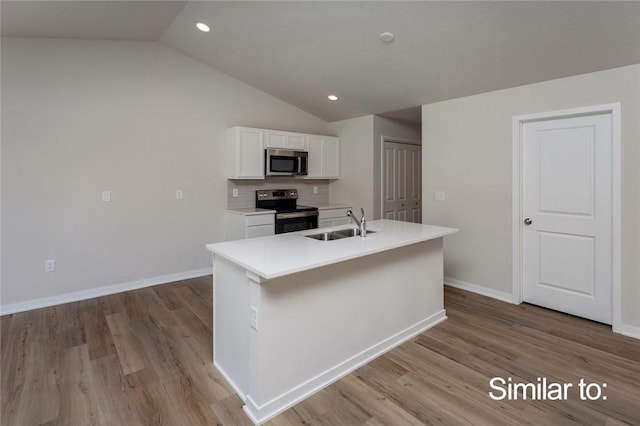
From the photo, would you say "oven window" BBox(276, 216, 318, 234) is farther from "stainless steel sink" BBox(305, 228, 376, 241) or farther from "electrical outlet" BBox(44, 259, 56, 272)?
"electrical outlet" BBox(44, 259, 56, 272)

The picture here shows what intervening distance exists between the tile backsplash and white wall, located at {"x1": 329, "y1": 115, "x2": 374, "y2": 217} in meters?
0.23

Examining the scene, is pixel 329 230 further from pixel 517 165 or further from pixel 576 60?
pixel 576 60

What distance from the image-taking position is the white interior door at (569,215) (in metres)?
2.99

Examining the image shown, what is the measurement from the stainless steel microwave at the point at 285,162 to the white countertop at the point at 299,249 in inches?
83.0

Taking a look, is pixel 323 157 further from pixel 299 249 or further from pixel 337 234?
pixel 299 249

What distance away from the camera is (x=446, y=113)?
4008mm

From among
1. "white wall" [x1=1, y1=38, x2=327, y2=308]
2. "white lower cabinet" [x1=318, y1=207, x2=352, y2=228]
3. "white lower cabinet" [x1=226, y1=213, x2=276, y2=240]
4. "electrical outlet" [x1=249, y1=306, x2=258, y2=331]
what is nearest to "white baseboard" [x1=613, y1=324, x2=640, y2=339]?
"electrical outlet" [x1=249, y1=306, x2=258, y2=331]

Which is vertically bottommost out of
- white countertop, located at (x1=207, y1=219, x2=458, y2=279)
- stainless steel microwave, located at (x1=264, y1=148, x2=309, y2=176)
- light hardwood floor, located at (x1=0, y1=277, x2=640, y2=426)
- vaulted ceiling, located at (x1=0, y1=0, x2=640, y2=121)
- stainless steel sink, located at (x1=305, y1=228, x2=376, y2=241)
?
light hardwood floor, located at (x1=0, y1=277, x2=640, y2=426)

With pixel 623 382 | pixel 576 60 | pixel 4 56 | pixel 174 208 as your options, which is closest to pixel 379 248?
pixel 623 382

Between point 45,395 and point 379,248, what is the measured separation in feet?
7.47

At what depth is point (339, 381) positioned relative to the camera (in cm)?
221

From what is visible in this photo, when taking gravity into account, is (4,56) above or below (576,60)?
above

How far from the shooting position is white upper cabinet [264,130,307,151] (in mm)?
4810

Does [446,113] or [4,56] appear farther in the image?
[446,113]
